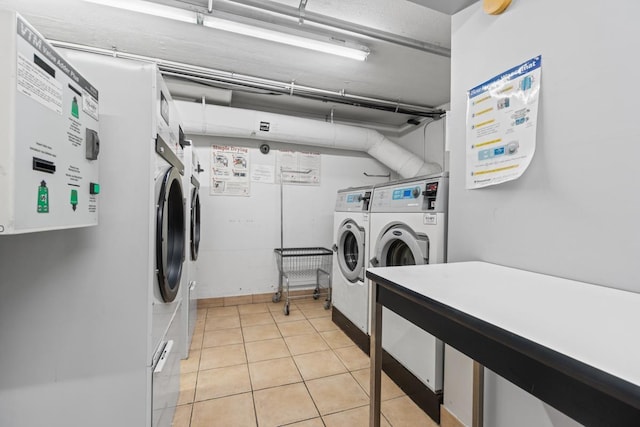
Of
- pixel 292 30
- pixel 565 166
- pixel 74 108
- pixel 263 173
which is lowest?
pixel 565 166

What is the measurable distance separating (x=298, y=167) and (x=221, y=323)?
205 centimetres

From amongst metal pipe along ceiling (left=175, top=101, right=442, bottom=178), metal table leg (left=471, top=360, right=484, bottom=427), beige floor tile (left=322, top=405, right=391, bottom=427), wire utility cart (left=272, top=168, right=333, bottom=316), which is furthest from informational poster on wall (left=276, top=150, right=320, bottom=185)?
metal table leg (left=471, top=360, right=484, bottom=427)

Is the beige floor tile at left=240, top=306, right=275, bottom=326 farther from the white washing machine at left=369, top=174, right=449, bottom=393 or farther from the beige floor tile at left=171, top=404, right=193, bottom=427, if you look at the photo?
the white washing machine at left=369, top=174, right=449, bottom=393

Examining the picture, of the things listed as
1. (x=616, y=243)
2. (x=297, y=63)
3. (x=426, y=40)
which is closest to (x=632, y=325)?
(x=616, y=243)

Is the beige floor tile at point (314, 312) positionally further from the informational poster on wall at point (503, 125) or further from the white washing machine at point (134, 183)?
the informational poster on wall at point (503, 125)

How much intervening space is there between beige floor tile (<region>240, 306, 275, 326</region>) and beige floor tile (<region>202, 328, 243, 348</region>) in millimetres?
170

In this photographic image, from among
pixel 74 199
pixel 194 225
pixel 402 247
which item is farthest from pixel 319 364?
pixel 74 199

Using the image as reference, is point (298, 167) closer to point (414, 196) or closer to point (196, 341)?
point (414, 196)

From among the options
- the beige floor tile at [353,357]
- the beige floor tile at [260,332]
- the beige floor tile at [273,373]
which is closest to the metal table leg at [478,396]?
the beige floor tile at [353,357]

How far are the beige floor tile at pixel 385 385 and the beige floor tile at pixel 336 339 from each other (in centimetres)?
39

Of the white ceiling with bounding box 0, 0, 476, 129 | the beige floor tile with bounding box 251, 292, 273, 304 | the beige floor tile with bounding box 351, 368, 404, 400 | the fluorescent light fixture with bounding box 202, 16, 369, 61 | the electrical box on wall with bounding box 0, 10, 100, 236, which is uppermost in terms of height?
the white ceiling with bounding box 0, 0, 476, 129

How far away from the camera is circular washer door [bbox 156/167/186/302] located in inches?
41.4

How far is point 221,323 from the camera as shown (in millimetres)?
2754

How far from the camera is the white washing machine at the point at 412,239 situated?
147 cm
